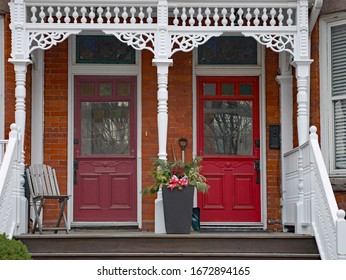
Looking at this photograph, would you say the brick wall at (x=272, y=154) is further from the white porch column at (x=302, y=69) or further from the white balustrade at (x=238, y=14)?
the white porch column at (x=302, y=69)

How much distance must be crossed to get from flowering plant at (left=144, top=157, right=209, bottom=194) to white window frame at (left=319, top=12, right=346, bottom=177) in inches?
82.6

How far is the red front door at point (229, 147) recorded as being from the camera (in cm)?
1194

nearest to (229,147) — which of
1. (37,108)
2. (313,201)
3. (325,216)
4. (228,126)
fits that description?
(228,126)

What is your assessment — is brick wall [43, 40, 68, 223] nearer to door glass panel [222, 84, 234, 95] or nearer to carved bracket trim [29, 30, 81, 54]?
carved bracket trim [29, 30, 81, 54]

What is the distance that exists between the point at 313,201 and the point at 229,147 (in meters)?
2.62

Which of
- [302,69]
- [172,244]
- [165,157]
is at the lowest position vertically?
[172,244]

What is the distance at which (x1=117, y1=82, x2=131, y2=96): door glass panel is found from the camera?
12.0m

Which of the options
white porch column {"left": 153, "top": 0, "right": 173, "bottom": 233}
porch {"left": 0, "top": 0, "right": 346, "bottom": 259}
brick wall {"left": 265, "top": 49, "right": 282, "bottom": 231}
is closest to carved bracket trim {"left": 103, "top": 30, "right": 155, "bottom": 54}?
porch {"left": 0, "top": 0, "right": 346, "bottom": 259}

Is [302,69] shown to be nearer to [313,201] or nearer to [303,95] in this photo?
[303,95]

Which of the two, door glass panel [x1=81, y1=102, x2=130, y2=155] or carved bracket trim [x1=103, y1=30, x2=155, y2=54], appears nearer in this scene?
carved bracket trim [x1=103, y1=30, x2=155, y2=54]

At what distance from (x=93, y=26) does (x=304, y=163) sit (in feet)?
10.4

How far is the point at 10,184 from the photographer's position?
31.7 feet

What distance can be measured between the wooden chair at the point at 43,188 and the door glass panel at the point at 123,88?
1.57 meters
